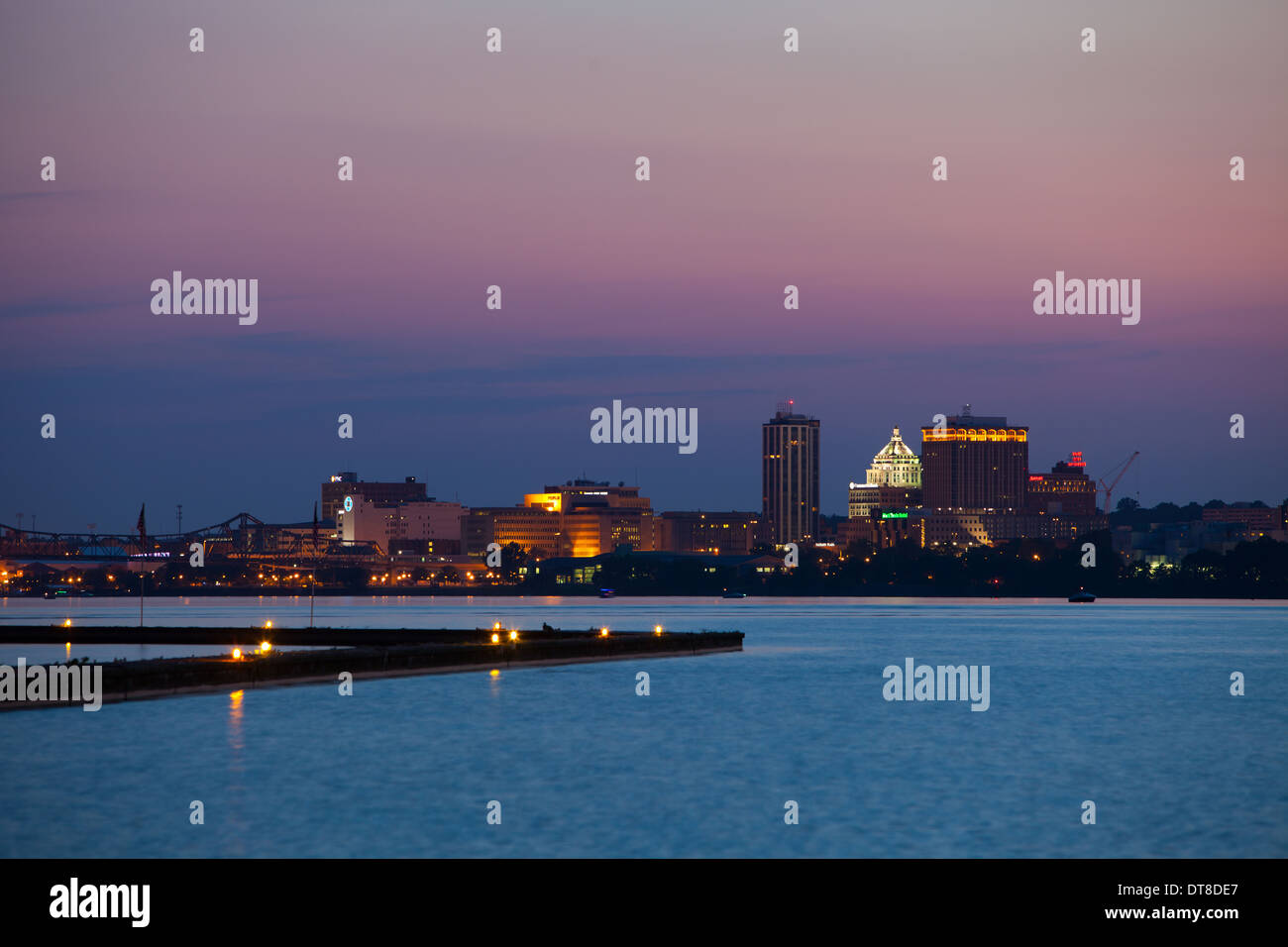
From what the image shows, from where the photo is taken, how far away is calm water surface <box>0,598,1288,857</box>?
3466cm

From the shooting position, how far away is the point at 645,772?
153 feet

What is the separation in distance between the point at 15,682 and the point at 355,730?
54.2ft

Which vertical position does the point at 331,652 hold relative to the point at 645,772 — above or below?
above

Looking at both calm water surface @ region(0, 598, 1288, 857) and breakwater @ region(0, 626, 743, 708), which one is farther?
breakwater @ region(0, 626, 743, 708)

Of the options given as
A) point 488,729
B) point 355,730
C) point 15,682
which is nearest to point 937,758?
point 488,729

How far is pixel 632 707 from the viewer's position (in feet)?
222

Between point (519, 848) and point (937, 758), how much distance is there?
20.9 metres

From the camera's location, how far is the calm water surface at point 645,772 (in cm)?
3466

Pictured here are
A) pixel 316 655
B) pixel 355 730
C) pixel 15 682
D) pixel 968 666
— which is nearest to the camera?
pixel 355 730

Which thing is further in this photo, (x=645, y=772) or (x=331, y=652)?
(x=331, y=652)

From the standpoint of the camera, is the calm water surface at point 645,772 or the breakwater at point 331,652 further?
the breakwater at point 331,652
